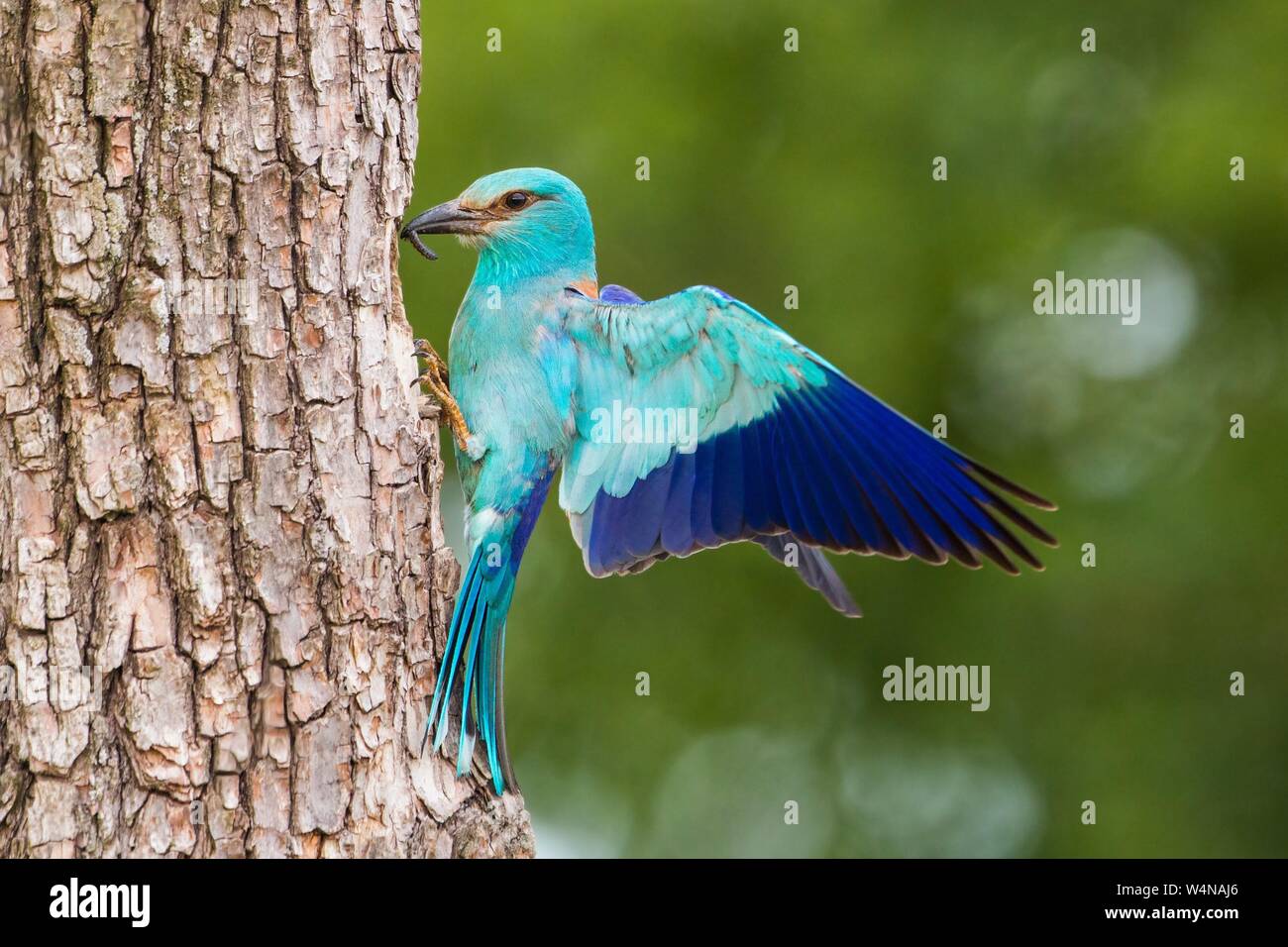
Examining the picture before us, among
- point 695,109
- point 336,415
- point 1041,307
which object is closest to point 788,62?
point 695,109

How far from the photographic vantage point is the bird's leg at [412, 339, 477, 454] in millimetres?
4574

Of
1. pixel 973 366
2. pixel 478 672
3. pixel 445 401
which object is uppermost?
pixel 973 366

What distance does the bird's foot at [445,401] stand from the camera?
181 inches

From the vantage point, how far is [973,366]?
8391 mm

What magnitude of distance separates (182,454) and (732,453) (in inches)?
72.7

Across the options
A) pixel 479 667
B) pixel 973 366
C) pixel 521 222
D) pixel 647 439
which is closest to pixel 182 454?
pixel 479 667

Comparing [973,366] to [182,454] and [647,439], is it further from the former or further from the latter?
[182,454]

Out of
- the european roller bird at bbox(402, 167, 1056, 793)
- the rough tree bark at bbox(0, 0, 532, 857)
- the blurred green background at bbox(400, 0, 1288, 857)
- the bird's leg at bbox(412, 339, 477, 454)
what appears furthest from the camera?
the blurred green background at bbox(400, 0, 1288, 857)

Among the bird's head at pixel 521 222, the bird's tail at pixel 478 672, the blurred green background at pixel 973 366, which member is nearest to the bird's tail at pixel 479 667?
the bird's tail at pixel 478 672

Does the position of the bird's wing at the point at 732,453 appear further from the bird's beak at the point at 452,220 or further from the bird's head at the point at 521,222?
the bird's beak at the point at 452,220

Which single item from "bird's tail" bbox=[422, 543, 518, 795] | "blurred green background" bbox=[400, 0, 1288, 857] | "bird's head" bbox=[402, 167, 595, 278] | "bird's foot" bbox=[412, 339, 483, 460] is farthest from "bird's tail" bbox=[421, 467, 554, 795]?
"blurred green background" bbox=[400, 0, 1288, 857]

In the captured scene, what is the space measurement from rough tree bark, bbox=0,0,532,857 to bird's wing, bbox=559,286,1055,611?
3.90ft

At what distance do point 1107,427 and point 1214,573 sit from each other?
1.07 m

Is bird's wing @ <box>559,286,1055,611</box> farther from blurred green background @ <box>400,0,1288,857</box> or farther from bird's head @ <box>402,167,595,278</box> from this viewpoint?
blurred green background @ <box>400,0,1288,857</box>
